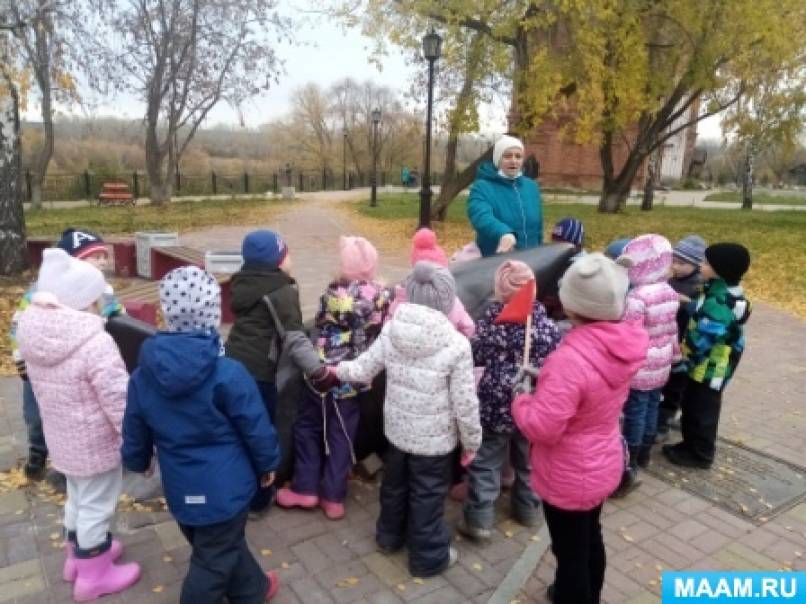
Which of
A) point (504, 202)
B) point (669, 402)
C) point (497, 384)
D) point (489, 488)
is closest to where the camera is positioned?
point (497, 384)

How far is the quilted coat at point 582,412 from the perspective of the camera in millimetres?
2441

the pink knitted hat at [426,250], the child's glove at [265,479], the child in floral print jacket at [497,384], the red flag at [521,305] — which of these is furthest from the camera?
the pink knitted hat at [426,250]

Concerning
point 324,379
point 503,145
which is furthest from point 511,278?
point 503,145

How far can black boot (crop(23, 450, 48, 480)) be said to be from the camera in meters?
3.84

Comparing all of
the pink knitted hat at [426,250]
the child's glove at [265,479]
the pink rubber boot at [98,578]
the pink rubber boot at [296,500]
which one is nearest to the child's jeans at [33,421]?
the pink rubber boot at [98,578]

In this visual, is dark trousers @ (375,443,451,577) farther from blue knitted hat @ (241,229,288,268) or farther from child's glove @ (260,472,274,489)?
blue knitted hat @ (241,229,288,268)

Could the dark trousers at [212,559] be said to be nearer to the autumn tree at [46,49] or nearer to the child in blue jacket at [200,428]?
the child in blue jacket at [200,428]

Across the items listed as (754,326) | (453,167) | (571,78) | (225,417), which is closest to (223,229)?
(453,167)

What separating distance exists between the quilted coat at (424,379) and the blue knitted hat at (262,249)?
0.67 m

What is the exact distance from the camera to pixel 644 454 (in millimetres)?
4227

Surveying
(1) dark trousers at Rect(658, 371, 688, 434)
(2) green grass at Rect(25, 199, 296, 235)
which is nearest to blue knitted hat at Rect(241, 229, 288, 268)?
(1) dark trousers at Rect(658, 371, 688, 434)

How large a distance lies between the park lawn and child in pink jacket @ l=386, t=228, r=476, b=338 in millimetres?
7989

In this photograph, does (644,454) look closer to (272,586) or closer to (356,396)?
(356,396)

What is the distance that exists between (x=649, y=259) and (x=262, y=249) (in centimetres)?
220
